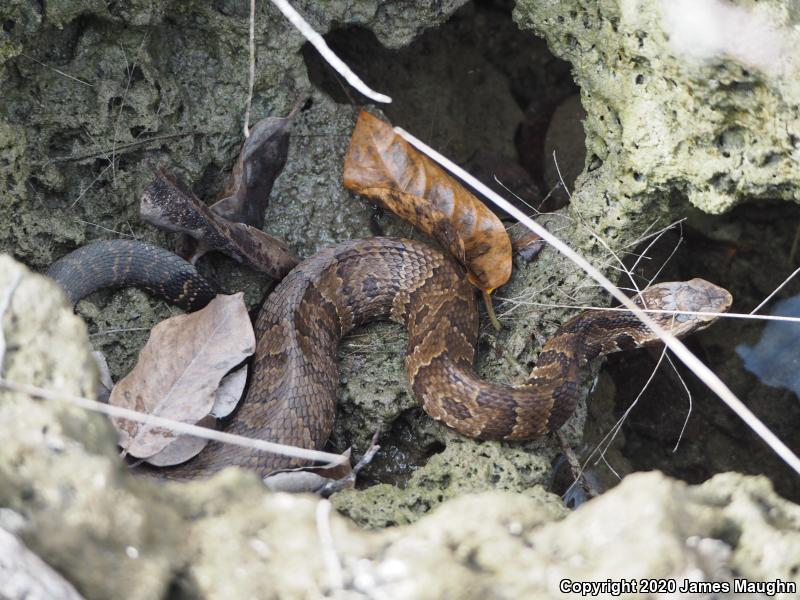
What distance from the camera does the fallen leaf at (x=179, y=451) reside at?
3.38 m

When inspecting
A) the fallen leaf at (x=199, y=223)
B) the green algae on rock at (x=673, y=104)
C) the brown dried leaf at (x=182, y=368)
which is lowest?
the brown dried leaf at (x=182, y=368)

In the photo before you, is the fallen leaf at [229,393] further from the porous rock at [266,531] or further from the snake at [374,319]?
the porous rock at [266,531]

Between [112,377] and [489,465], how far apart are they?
5.90 ft

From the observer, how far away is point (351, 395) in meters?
4.00

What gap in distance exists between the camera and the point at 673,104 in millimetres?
3447

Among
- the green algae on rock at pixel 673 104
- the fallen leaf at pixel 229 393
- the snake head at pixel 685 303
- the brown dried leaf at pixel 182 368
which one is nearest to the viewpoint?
the green algae on rock at pixel 673 104

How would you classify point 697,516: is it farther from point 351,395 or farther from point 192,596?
point 351,395

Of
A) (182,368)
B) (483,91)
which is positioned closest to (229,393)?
(182,368)

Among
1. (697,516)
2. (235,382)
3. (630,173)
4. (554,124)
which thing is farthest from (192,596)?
(554,124)

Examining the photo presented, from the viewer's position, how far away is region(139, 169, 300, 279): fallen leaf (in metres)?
3.79

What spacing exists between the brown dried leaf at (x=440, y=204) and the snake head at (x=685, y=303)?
0.79m

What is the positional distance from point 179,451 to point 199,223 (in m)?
1.12

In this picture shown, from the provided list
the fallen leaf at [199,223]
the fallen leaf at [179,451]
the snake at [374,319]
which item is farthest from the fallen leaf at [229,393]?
the fallen leaf at [199,223]

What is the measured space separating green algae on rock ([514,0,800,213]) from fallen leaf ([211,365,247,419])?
204cm
